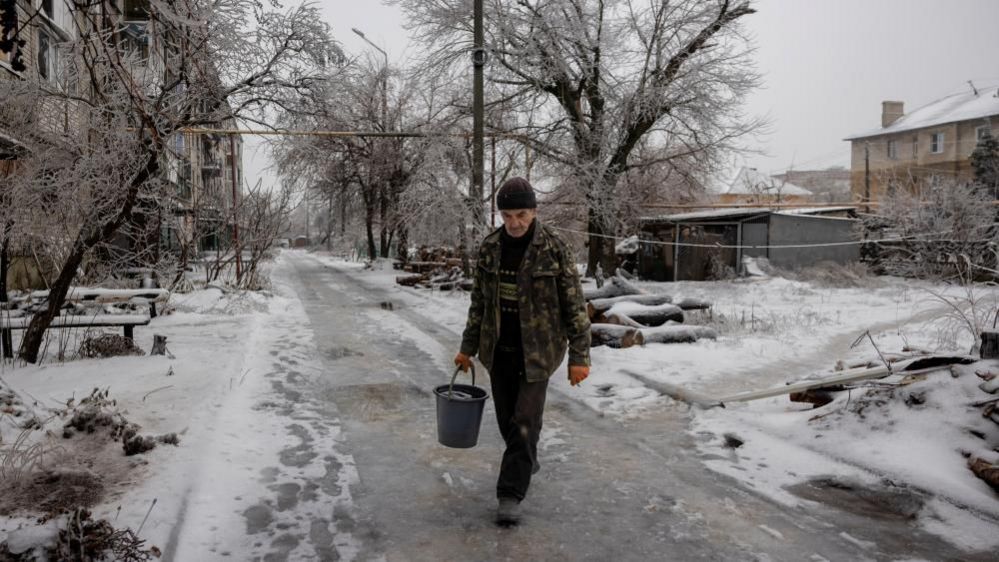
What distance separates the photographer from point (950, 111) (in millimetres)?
49406

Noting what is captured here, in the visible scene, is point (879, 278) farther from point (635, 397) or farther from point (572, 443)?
point (572, 443)

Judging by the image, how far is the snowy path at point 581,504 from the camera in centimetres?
340

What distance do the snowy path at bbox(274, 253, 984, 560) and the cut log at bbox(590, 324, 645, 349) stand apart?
101 inches

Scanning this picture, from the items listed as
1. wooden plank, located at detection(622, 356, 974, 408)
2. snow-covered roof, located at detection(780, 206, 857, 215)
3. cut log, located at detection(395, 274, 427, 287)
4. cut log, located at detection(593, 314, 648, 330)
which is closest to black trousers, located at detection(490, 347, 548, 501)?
wooden plank, located at detection(622, 356, 974, 408)

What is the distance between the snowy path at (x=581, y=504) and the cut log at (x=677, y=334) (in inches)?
114

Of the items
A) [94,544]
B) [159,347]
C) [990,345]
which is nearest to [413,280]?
[159,347]

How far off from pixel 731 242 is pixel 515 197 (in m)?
20.0

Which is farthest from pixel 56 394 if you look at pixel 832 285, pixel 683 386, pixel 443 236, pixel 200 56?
pixel 832 285

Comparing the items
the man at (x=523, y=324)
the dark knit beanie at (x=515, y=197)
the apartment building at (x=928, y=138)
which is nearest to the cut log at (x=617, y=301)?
the man at (x=523, y=324)

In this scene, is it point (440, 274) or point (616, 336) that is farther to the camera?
point (440, 274)

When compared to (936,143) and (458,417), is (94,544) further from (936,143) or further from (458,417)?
(936,143)

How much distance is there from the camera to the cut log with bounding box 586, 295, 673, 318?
9.67 meters

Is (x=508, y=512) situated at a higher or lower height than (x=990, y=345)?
lower

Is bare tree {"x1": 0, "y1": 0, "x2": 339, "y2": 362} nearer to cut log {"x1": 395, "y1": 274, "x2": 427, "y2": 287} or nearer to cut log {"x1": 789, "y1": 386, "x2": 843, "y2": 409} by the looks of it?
cut log {"x1": 789, "y1": 386, "x2": 843, "y2": 409}
